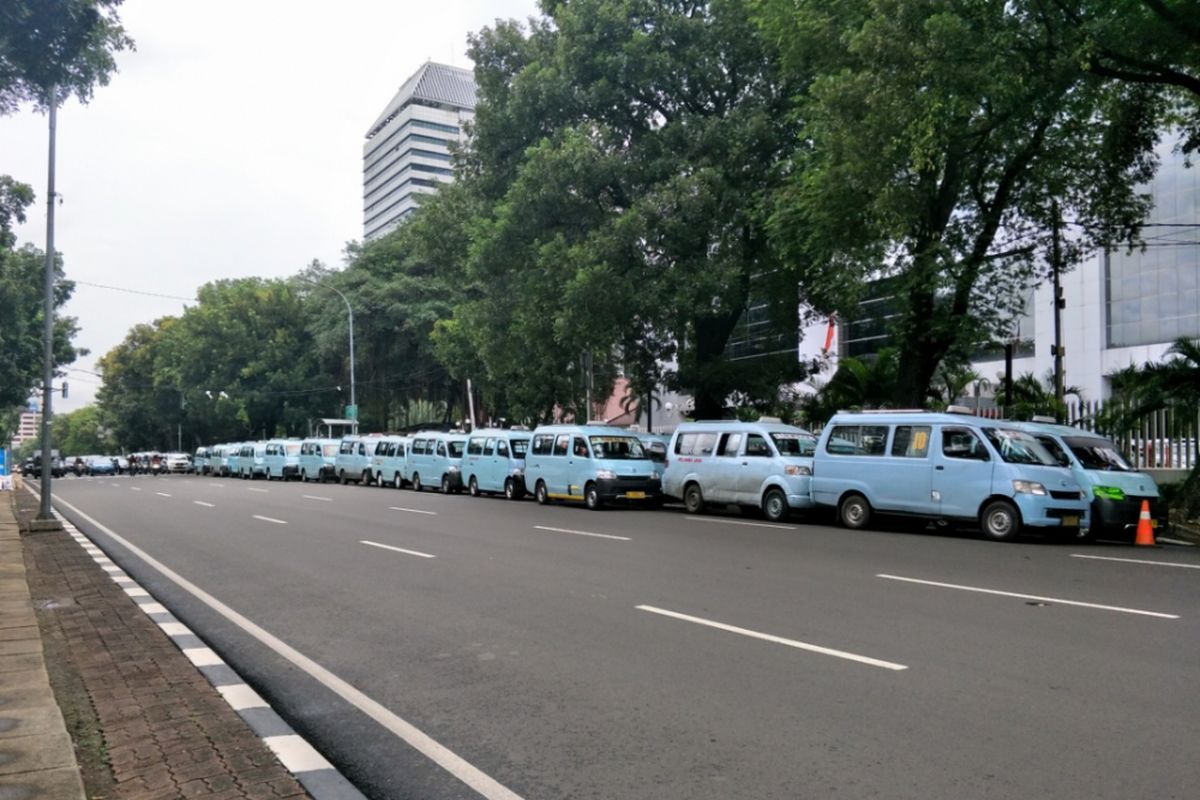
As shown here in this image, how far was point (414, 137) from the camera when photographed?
476ft

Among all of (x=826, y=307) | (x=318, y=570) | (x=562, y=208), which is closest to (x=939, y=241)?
(x=826, y=307)

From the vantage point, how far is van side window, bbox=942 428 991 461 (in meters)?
15.4

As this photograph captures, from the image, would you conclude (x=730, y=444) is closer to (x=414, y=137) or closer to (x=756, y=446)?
(x=756, y=446)

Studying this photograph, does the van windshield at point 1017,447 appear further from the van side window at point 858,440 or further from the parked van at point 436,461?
the parked van at point 436,461

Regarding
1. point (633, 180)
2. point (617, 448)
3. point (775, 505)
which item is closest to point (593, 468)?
point (617, 448)

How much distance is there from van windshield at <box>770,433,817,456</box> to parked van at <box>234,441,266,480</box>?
3434cm

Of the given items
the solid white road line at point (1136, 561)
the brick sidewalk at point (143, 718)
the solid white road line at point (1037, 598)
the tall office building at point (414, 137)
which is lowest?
the brick sidewalk at point (143, 718)

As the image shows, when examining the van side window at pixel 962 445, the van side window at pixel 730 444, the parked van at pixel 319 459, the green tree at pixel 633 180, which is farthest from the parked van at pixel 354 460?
the van side window at pixel 962 445

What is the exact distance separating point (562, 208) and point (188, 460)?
169 ft

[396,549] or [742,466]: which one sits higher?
[742,466]

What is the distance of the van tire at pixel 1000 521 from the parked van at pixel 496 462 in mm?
13185

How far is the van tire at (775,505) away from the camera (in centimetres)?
1859

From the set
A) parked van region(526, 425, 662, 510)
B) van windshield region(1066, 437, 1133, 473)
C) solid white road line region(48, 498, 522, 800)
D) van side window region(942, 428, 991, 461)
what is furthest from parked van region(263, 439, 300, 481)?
solid white road line region(48, 498, 522, 800)

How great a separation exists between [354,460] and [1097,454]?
29091 millimetres
